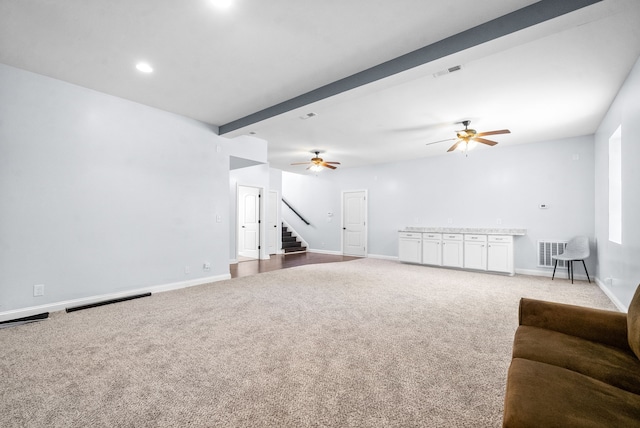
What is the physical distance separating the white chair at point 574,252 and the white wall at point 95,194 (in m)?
6.42

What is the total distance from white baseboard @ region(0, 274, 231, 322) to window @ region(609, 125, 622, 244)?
6.21 m

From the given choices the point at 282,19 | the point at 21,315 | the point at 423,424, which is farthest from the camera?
the point at 21,315

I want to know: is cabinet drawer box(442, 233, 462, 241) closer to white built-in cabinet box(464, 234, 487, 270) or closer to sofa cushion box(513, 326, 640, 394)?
white built-in cabinet box(464, 234, 487, 270)

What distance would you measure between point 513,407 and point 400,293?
3518 millimetres

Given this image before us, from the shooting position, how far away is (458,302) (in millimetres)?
4066

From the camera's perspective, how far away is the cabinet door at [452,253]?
21.7 ft

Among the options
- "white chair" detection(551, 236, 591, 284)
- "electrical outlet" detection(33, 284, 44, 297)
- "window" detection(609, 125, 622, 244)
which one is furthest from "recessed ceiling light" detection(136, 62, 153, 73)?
"white chair" detection(551, 236, 591, 284)

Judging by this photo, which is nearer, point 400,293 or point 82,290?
point 82,290

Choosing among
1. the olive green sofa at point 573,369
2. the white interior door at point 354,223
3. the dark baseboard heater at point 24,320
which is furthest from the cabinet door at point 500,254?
the dark baseboard heater at point 24,320

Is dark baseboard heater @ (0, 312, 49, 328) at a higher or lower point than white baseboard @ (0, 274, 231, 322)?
lower

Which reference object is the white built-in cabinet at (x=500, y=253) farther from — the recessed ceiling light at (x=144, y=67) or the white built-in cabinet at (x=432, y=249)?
the recessed ceiling light at (x=144, y=67)

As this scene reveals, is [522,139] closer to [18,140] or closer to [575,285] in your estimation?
[575,285]

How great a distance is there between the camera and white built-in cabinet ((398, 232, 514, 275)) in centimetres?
609

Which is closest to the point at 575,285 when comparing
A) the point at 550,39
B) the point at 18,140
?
the point at 550,39
